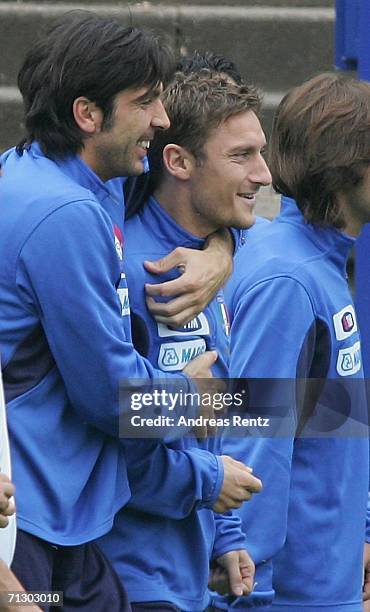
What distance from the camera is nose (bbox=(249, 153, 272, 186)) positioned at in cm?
372

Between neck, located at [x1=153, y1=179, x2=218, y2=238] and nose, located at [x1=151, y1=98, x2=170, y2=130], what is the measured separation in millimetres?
283

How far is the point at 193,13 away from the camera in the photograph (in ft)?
23.1

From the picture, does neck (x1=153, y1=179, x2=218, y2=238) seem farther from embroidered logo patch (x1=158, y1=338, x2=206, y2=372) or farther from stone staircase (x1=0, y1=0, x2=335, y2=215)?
stone staircase (x1=0, y1=0, x2=335, y2=215)

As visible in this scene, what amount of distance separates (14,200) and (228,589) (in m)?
1.04

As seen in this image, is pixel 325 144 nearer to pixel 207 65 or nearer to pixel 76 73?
pixel 207 65

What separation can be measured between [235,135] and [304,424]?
69 cm

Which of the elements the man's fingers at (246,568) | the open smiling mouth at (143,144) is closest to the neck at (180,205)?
the open smiling mouth at (143,144)

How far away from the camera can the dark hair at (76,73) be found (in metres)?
3.33

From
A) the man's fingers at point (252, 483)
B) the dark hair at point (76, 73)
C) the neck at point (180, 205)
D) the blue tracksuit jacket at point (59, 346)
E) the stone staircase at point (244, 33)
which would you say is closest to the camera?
the blue tracksuit jacket at point (59, 346)

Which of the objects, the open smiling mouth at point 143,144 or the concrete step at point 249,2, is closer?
the open smiling mouth at point 143,144

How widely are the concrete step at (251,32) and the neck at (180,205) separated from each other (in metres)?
3.36

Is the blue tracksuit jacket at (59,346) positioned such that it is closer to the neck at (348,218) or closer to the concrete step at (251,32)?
the neck at (348,218)

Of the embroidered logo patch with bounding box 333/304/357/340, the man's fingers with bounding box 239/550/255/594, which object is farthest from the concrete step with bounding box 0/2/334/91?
the man's fingers with bounding box 239/550/255/594

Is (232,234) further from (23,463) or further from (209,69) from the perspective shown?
(23,463)
